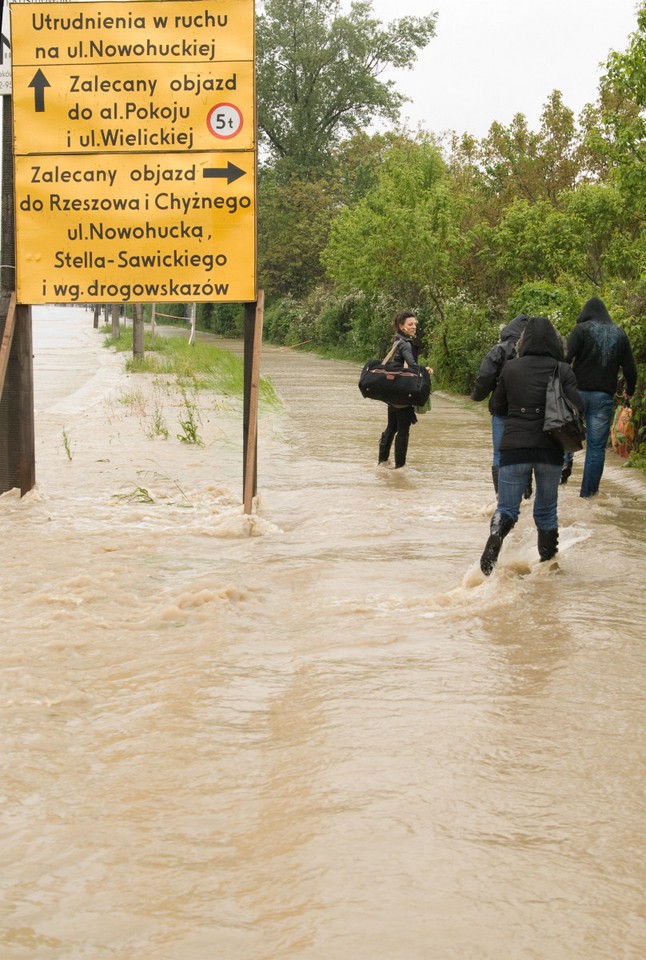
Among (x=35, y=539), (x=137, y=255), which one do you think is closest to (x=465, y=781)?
(x=35, y=539)

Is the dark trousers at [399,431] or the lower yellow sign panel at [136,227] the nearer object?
the lower yellow sign panel at [136,227]

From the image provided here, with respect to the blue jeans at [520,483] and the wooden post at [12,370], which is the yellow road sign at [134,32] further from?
the blue jeans at [520,483]

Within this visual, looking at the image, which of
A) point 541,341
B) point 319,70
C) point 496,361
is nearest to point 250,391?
point 496,361

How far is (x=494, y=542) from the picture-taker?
7844 millimetres

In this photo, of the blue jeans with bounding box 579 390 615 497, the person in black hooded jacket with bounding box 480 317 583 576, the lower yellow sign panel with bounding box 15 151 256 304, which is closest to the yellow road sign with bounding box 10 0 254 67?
the lower yellow sign panel with bounding box 15 151 256 304

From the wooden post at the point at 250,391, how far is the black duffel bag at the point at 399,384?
2.47m

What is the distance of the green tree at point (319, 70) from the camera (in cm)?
6147

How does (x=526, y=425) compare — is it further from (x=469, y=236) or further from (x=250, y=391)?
(x=469, y=236)

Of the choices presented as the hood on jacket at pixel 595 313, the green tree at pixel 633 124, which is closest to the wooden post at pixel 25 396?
the hood on jacket at pixel 595 313

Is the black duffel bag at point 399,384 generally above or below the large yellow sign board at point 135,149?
below

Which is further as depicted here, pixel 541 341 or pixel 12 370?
pixel 12 370

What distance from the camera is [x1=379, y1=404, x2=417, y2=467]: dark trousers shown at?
42.1 feet

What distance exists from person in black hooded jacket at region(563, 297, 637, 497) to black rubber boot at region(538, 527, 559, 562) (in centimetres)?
282

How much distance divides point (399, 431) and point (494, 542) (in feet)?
17.5
